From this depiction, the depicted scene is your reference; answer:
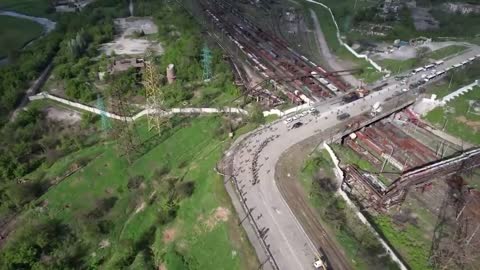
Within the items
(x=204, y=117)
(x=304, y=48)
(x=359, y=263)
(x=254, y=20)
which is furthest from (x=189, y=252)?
(x=254, y=20)

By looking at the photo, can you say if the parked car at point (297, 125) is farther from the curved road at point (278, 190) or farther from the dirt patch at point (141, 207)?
the dirt patch at point (141, 207)

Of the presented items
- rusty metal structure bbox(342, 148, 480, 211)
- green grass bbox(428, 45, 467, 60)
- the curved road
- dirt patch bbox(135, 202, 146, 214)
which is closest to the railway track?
the curved road

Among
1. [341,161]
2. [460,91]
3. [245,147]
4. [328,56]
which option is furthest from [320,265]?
[328,56]

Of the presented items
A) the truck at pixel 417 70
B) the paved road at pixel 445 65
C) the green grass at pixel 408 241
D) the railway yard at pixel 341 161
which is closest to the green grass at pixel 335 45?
the paved road at pixel 445 65

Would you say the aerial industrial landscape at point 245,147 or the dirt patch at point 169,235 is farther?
the dirt patch at point 169,235

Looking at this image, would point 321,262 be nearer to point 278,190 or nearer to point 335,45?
point 278,190

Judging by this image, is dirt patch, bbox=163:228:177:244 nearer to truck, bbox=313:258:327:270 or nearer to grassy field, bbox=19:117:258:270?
grassy field, bbox=19:117:258:270
